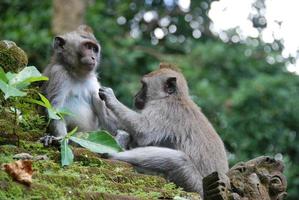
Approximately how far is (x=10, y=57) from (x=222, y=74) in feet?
40.4

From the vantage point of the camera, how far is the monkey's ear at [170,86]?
9.77 meters

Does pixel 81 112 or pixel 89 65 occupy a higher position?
pixel 89 65

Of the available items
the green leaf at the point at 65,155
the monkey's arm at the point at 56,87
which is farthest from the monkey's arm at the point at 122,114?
the green leaf at the point at 65,155

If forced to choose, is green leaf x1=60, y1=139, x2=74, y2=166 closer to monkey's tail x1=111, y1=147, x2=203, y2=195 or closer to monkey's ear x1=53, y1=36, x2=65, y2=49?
monkey's tail x1=111, y1=147, x2=203, y2=195

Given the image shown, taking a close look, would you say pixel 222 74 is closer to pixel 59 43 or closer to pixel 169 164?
pixel 59 43

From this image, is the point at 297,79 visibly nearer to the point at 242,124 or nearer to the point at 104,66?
the point at 242,124

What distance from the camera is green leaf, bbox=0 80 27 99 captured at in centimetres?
598

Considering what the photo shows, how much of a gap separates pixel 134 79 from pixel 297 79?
409cm

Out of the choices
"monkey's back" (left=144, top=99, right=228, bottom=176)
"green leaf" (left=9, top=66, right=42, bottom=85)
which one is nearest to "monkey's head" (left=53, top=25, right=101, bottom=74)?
"monkey's back" (left=144, top=99, right=228, bottom=176)

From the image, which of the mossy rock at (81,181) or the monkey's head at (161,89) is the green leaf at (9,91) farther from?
the monkey's head at (161,89)

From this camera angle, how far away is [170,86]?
385 inches

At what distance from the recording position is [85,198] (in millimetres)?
5488

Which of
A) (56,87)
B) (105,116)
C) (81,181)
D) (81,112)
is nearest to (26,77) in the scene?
(81,181)

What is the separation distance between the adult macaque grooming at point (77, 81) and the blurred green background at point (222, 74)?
677 cm
